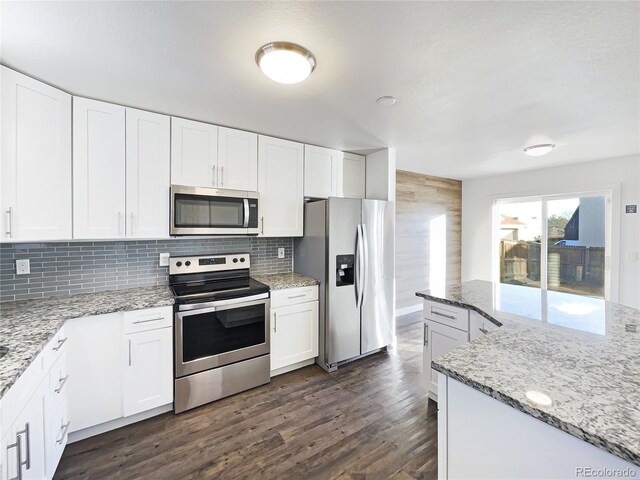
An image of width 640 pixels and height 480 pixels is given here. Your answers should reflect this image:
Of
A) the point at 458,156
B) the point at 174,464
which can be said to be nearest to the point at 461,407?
the point at 174,464

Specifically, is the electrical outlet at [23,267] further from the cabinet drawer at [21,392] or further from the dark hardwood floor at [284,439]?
the dark hardwood floor at [284,439]

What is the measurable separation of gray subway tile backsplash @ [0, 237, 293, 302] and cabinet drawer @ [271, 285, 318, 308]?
0.75 metres

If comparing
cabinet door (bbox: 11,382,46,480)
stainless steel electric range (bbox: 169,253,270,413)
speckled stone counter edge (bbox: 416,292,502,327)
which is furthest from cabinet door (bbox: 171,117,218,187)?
speckled stone counter edge (bbox: 416,292,502,327)

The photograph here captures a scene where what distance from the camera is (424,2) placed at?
119cm

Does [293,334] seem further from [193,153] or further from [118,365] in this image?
[193,153]

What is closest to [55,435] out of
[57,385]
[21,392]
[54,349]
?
[57,385]

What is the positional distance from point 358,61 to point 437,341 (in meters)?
2.03

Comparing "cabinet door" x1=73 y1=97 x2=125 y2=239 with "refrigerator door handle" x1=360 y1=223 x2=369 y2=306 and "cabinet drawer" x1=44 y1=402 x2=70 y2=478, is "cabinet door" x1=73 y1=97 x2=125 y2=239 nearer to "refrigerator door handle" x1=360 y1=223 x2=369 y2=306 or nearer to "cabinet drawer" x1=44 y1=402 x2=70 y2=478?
"cabinet drawer" x1=44 y1=402 x2=70 y2=478

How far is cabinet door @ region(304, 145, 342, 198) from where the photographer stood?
3148mm

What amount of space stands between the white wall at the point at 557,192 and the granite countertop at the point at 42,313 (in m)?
5.06

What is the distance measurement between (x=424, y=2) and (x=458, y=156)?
9.26ft

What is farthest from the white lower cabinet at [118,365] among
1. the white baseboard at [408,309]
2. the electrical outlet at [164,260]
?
the white baseboard at [408,309]

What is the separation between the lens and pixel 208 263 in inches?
108

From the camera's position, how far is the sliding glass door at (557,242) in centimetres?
389
